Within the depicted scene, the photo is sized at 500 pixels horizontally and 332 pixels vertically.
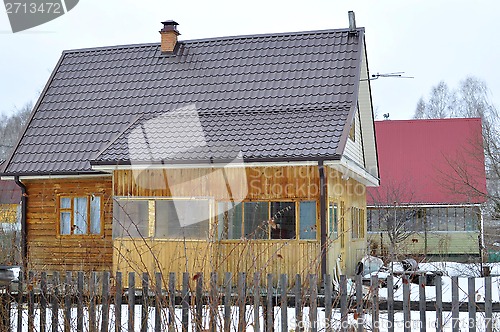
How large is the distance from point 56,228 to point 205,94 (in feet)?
16.1

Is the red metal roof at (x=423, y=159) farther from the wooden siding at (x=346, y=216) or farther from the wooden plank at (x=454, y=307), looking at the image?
the wooden plank at (x=454, y=307)

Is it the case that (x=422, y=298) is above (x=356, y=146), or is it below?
below

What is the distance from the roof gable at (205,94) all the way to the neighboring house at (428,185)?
10069mm

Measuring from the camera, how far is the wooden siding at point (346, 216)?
15953 millimetres

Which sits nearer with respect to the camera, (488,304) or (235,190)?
(488,304)

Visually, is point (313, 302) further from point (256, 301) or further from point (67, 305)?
point (67, 305)

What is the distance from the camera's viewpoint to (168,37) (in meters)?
20.3

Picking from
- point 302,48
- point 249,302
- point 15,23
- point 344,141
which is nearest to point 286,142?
point 344,141

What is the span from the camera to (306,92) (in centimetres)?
1770

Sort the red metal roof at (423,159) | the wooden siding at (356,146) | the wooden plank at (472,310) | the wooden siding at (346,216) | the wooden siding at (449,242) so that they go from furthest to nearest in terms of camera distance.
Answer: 1. the red metal roof at (423,159)
2. the wooden siding at (449,242)
3. the wooden siding at (356,146)
4. the wooden siding at (346,216)
5. the wooden plank at (472,310)

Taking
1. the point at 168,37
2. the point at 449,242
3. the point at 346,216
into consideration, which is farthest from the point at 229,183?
the point at 449,242

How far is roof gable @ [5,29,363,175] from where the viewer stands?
16656mm

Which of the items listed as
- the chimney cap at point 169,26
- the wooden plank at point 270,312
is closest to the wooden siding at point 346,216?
the chimney cap at point 169,26

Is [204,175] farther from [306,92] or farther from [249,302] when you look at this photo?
[249,302]
